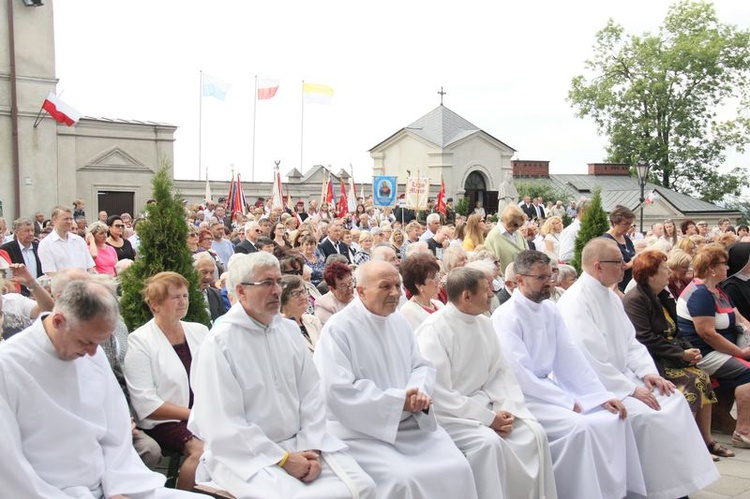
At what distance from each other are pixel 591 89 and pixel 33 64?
3316cm

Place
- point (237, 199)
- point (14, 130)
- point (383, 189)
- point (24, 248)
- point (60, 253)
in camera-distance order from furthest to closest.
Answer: point (14, 130) → point (383, 189) → point (237, 199) → point (24, 248) → point (60, 253)

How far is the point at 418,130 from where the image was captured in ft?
147

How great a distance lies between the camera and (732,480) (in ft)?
22.1

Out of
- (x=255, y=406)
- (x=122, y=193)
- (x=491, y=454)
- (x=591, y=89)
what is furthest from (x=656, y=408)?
(x=591, y=89)

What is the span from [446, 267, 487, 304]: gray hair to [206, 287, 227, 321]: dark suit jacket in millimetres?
2437

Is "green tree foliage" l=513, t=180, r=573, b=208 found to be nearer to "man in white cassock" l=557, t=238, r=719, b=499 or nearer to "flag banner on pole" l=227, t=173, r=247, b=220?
"flag banner on pole" l=227, t=173, r=247, b=220

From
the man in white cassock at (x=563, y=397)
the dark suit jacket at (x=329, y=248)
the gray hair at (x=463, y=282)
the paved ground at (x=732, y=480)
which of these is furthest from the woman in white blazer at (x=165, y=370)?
the dark suit jacket at (x=329, y=248)

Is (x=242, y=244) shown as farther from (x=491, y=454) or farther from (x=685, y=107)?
(x=685, y=107)

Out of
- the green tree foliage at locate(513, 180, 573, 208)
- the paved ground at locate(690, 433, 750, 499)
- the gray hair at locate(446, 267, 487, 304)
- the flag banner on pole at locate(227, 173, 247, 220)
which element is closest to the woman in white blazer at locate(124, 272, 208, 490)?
the gray hair at locate(446, 267, 487, 304)

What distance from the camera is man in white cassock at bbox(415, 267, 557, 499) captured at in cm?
549

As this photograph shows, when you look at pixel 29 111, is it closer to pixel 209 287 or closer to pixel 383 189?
pixel 383 189

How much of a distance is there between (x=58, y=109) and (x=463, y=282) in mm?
20697

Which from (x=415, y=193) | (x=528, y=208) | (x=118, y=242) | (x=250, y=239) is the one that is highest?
(x=415, y=193)

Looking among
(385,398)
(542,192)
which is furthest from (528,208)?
(385,398)
